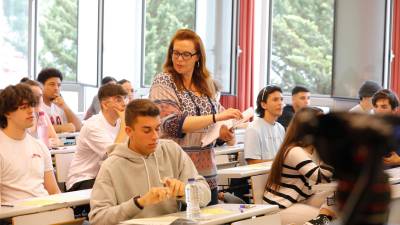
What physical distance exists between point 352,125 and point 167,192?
8.12ft

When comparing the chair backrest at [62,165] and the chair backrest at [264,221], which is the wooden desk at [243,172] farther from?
the chair backrest at [62,165]

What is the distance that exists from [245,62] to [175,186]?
696 centimetres

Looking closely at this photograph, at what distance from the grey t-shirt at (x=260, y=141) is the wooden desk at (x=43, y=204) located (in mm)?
2285

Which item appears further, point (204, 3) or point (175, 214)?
point (204, 3)

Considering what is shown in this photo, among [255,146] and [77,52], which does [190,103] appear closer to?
[255,146]

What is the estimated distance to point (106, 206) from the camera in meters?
3.49

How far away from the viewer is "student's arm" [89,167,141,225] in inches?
134

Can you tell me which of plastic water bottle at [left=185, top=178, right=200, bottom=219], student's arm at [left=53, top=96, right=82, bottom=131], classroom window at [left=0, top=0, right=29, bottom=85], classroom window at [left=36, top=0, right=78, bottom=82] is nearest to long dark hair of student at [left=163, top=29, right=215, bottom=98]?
plastic water bottle at [left=185, top=178, right=200, bottom=219]

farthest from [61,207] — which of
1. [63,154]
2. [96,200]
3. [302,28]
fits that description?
[302,28]

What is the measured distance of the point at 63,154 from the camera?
5.89m

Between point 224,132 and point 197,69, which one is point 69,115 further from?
point 224,132

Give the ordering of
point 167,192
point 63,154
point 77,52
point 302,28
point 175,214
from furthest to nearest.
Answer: point 77,52 → point 302,28 → point 63,154 → point 175,214 → point 167,192

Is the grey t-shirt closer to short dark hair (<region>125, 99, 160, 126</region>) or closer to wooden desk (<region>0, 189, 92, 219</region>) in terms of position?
wooden desk (<region>0, 189, 92, 219</region>)

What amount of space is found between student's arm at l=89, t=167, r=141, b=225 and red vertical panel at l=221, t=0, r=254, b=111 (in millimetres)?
6627
